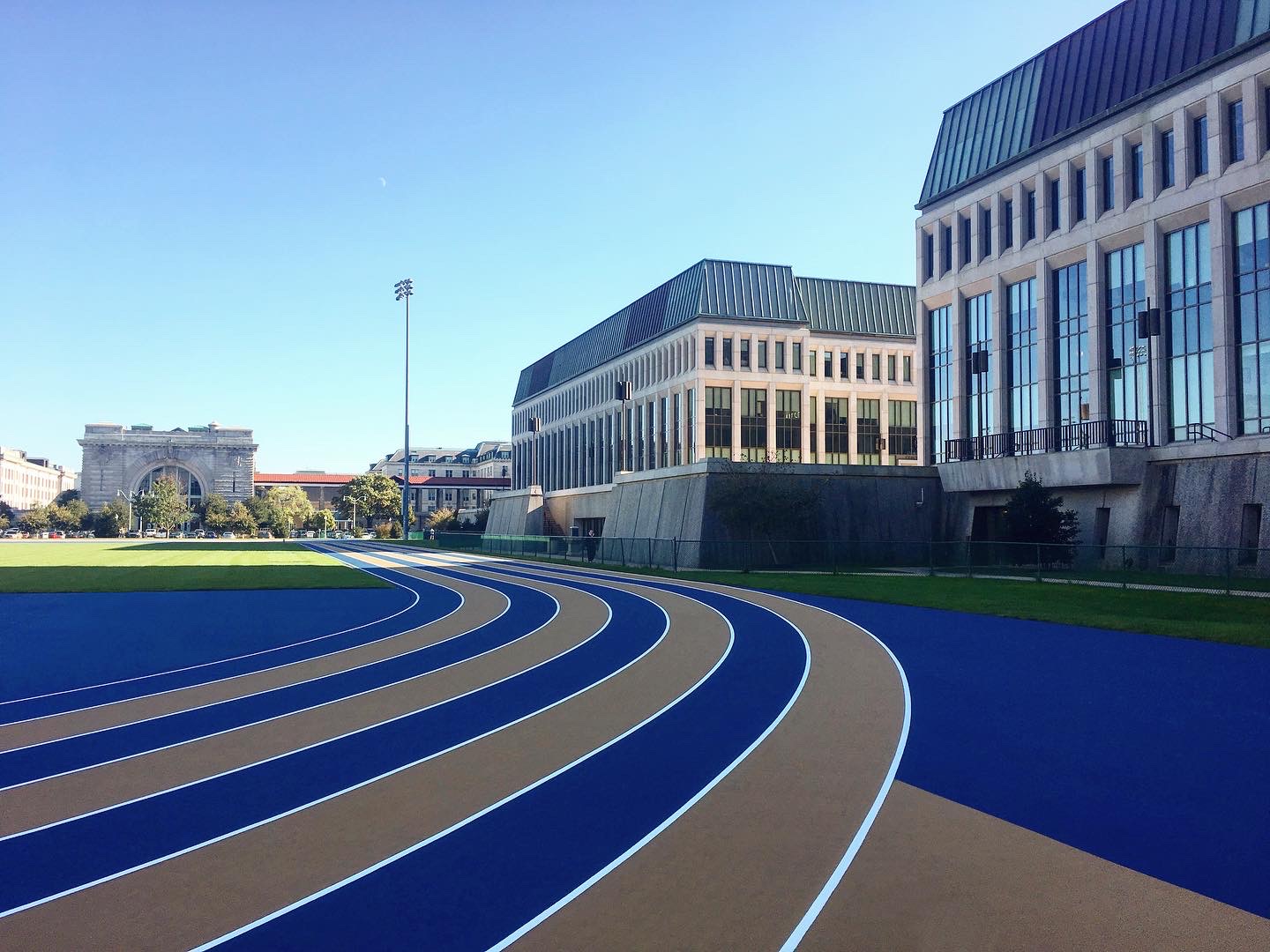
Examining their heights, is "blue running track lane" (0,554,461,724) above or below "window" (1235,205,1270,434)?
below

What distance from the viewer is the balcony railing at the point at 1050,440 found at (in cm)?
3581

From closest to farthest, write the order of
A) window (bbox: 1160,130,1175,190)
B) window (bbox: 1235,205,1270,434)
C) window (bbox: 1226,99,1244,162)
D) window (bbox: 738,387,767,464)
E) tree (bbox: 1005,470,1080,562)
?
window (bbox: 1235,205,1270,434) → window (bbox: 1226,99,1244,162) → tree (bbox: 1005,470,1080,562) → window (bbox: 1160,130,1175,190) → window (bbox: 738,387,767,464)

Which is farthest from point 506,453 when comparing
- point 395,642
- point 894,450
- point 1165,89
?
point 395,642

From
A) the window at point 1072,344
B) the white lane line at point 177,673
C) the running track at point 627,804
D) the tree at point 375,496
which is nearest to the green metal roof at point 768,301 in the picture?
the window at point 1072,344

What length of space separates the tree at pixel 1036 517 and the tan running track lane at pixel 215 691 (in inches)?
922

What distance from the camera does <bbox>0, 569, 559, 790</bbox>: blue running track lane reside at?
29.0 feet

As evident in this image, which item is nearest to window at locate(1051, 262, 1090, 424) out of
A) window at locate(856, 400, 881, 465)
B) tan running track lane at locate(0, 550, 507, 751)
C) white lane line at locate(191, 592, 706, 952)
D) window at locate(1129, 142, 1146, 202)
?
window at locate(1129, 142, 1146, 202)

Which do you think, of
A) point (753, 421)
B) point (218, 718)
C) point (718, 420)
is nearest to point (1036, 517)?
point (218, 718)

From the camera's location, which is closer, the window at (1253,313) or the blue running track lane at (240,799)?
the blue running track lane at (240,799)

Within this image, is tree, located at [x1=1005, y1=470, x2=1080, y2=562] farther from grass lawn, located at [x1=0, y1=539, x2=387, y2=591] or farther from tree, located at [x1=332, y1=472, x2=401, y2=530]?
tree, located at [x1=332, y1=472, x2=401, y2=530]

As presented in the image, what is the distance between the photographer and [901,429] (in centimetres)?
6875

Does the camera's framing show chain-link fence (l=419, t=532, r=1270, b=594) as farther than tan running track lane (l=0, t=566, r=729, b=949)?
Yes

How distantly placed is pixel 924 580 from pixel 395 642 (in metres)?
20.6

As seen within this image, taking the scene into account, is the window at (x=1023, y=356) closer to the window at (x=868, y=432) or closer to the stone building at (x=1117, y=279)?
the stone building at (x=1117, y=279)
